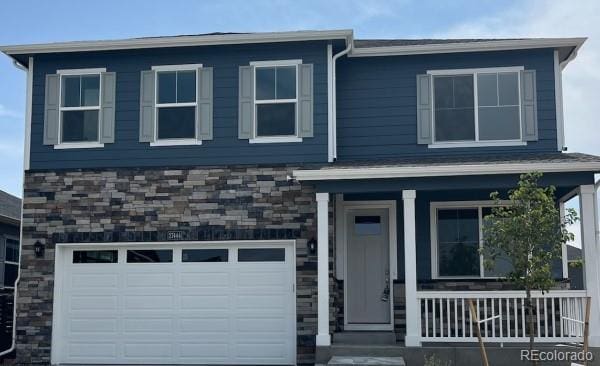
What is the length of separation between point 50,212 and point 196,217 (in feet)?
9.12

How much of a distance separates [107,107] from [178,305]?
12.7ft

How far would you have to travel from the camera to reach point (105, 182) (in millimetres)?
14828

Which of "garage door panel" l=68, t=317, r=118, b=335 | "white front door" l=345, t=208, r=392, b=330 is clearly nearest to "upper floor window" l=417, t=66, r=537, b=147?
"white front door" l=345, t=208, r=392, b=330

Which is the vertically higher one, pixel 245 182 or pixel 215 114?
pixel 215 114

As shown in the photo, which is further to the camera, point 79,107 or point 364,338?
point 79,107

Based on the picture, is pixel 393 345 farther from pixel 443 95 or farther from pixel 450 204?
pixel 443 95

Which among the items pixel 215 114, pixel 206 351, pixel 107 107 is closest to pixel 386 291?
pixel 206 351

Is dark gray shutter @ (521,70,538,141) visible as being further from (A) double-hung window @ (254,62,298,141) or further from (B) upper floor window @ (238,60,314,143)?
(A) double-hung window @ (254,62,298,141)

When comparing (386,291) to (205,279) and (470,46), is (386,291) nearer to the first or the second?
(205,279)

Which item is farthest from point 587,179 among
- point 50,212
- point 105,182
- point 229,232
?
point 50,212

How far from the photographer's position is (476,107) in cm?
1491

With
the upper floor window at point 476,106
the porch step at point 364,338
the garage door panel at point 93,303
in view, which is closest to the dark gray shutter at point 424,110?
the upper floor window at point 476,106

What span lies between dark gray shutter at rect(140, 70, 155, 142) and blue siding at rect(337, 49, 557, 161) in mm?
3441

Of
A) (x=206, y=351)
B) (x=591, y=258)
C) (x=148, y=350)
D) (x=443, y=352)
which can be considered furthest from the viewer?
(x=148, y=350)
